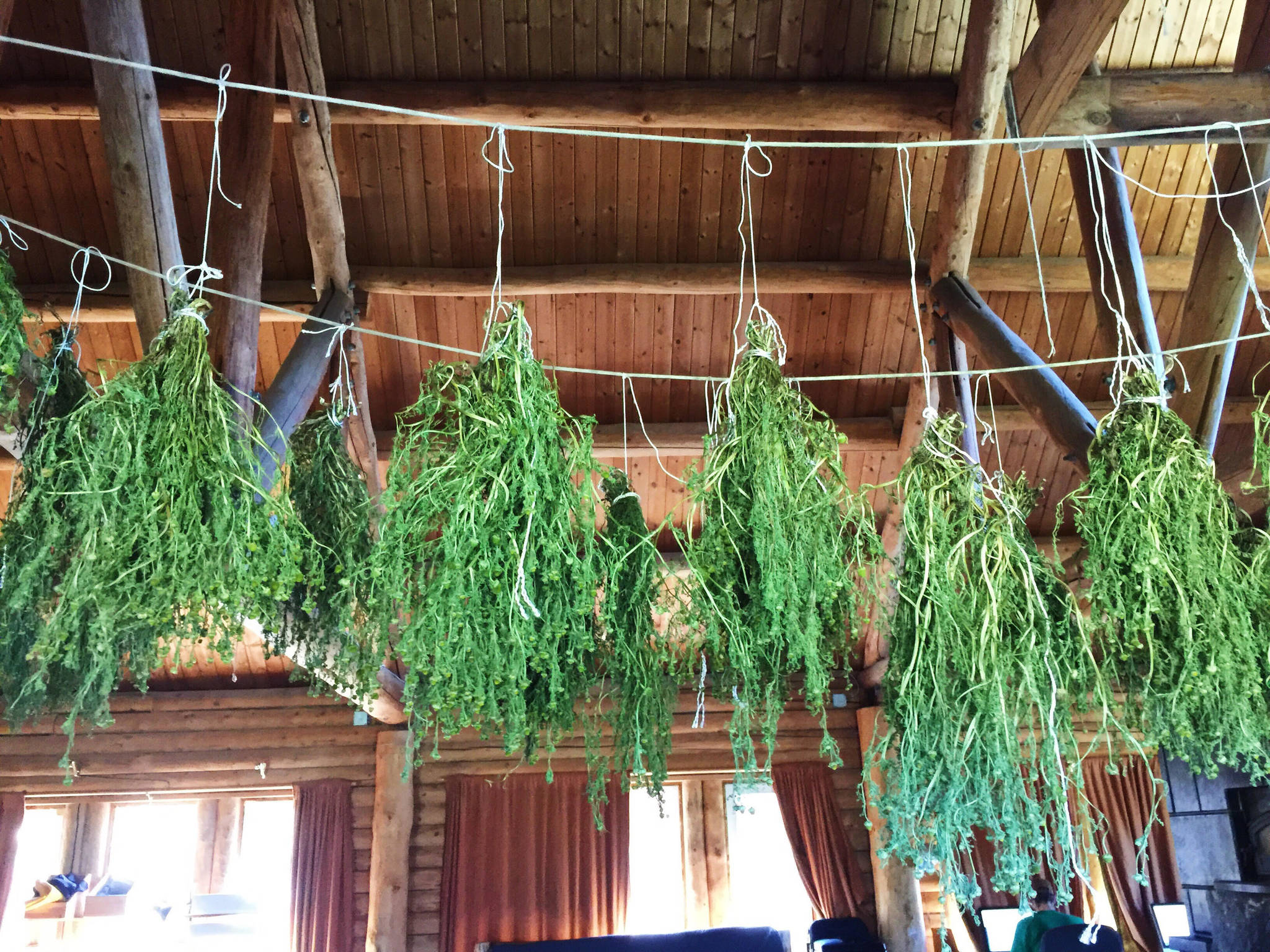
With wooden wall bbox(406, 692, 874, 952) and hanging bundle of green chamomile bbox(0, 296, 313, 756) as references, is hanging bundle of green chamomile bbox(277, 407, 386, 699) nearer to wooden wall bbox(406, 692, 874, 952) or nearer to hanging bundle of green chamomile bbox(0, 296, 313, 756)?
hanging bundle of green chamomile bbox(0, 296, 313, 756)

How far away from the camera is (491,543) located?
2039 millimetres

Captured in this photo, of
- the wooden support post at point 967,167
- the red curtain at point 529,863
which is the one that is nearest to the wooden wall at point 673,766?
the red curtain at point 529,863

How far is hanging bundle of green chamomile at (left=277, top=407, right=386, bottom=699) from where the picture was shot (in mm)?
2385

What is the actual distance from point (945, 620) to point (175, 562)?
1649mm

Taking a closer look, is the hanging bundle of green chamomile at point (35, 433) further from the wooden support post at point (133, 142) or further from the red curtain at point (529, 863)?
the red curtain at point (529, 863)

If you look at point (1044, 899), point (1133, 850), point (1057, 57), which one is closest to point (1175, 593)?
point (1057, 57)

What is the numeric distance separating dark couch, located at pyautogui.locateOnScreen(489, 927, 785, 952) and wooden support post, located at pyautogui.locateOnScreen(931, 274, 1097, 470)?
4585 mm

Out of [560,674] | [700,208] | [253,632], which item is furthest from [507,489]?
[700,208]

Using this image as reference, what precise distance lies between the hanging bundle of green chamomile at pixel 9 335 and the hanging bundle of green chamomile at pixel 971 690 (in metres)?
1.94

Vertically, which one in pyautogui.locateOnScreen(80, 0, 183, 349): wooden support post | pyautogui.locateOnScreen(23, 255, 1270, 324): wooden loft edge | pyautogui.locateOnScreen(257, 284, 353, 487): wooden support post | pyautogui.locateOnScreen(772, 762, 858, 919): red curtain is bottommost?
pyautogui.locateOnScreen(772, 762, 858, 919): red curtain

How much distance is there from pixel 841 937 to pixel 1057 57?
551 cm

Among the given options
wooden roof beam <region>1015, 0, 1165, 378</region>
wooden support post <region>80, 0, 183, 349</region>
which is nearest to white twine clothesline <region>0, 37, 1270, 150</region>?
wooden support post <region>80, 0, 183, 349</region>

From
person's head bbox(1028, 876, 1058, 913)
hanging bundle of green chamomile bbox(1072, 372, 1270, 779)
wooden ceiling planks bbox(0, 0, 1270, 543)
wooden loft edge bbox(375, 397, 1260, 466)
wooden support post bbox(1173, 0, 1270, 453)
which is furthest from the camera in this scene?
wooden loft edge bbox(375, 397, 1260, 466)

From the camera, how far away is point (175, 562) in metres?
1.94
